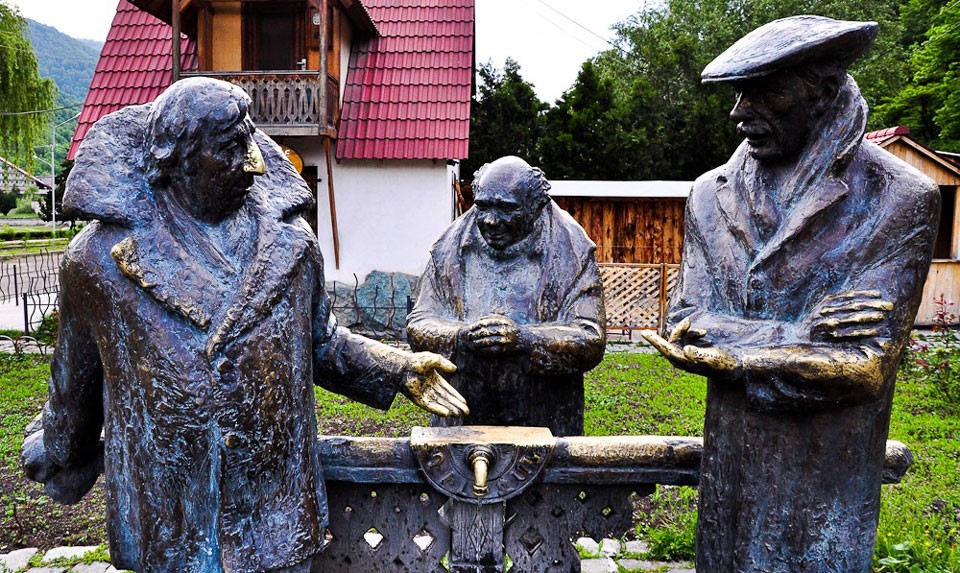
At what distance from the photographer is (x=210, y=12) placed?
11.6 m

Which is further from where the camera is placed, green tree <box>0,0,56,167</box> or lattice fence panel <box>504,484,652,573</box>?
green tree <box>0,0,56,167</box>

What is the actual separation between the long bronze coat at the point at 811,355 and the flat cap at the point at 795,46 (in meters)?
0.20

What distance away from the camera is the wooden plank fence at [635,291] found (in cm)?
1150

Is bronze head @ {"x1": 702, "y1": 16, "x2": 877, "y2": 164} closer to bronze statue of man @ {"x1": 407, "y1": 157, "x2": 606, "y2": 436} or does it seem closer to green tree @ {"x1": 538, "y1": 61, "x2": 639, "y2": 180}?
bronze statue of man @ {"x1": 407, "y1": 157, "x2": 606, "y2": 436}

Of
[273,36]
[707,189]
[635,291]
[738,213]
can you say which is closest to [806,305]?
[738,213]

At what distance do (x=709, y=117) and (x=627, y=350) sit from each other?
8797mm

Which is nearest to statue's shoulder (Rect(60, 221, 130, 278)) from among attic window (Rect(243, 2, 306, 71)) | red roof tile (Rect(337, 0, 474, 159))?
red roof tile (Rect(337, 0, 474, 159))

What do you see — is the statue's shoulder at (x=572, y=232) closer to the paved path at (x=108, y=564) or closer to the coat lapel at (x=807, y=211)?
the coat lapel at (x=807, y=211)

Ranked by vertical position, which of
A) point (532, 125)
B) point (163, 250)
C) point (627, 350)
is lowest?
point (627, 350)

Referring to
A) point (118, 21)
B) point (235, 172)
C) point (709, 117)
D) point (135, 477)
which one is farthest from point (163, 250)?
point (709, 117)

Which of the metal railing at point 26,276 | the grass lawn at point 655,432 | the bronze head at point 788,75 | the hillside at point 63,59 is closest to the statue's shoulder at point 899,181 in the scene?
the bronze head at point 788,75

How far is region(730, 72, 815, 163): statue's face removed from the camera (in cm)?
197

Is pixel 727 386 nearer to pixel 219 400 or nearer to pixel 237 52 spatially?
pixel 219 400

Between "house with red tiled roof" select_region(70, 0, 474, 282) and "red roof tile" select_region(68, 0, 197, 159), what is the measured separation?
2 centimetres
